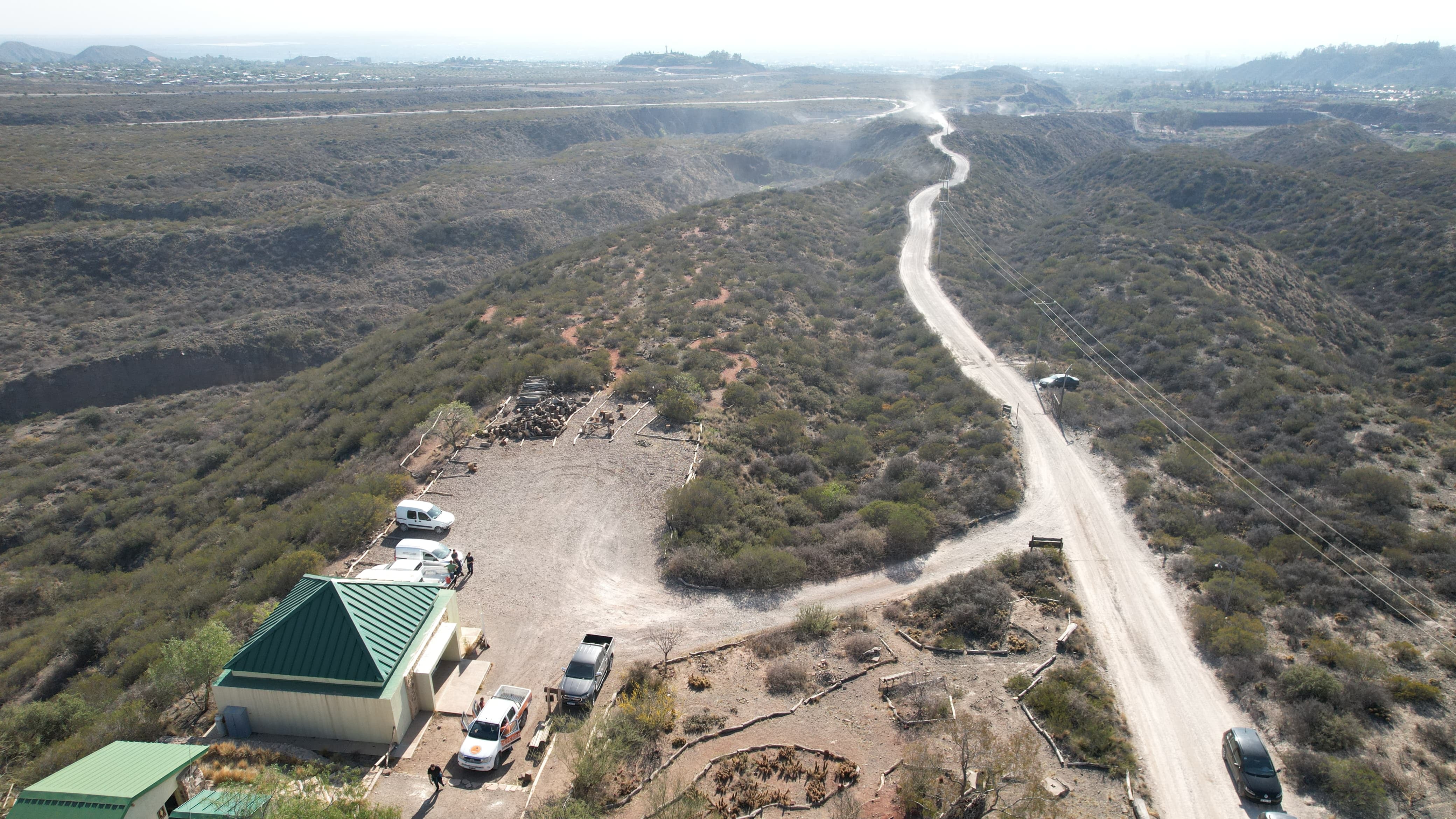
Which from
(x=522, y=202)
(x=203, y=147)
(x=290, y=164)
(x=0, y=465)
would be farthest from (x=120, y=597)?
(x=203, y=147)

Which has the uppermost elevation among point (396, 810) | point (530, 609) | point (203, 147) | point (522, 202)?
point (203, 147)

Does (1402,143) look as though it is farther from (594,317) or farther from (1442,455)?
(594,317)

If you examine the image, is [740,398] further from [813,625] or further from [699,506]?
[813,625]

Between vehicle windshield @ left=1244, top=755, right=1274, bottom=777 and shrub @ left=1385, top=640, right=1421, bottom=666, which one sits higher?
vehicle windshield @ left=1244, top=755, right=1274, bottom=777

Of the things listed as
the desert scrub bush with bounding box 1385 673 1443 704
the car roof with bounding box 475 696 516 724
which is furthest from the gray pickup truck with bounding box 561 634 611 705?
the desert scrub bush with bounding box 1385 673 1443 704

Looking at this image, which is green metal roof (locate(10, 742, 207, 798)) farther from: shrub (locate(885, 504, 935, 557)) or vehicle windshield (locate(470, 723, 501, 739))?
shrub (locate(885, 504, 935, 557))

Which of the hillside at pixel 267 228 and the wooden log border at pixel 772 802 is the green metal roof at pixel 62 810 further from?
the hillside at pixel 267 228

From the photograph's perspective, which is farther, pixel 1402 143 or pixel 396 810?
pixel 1402 143
